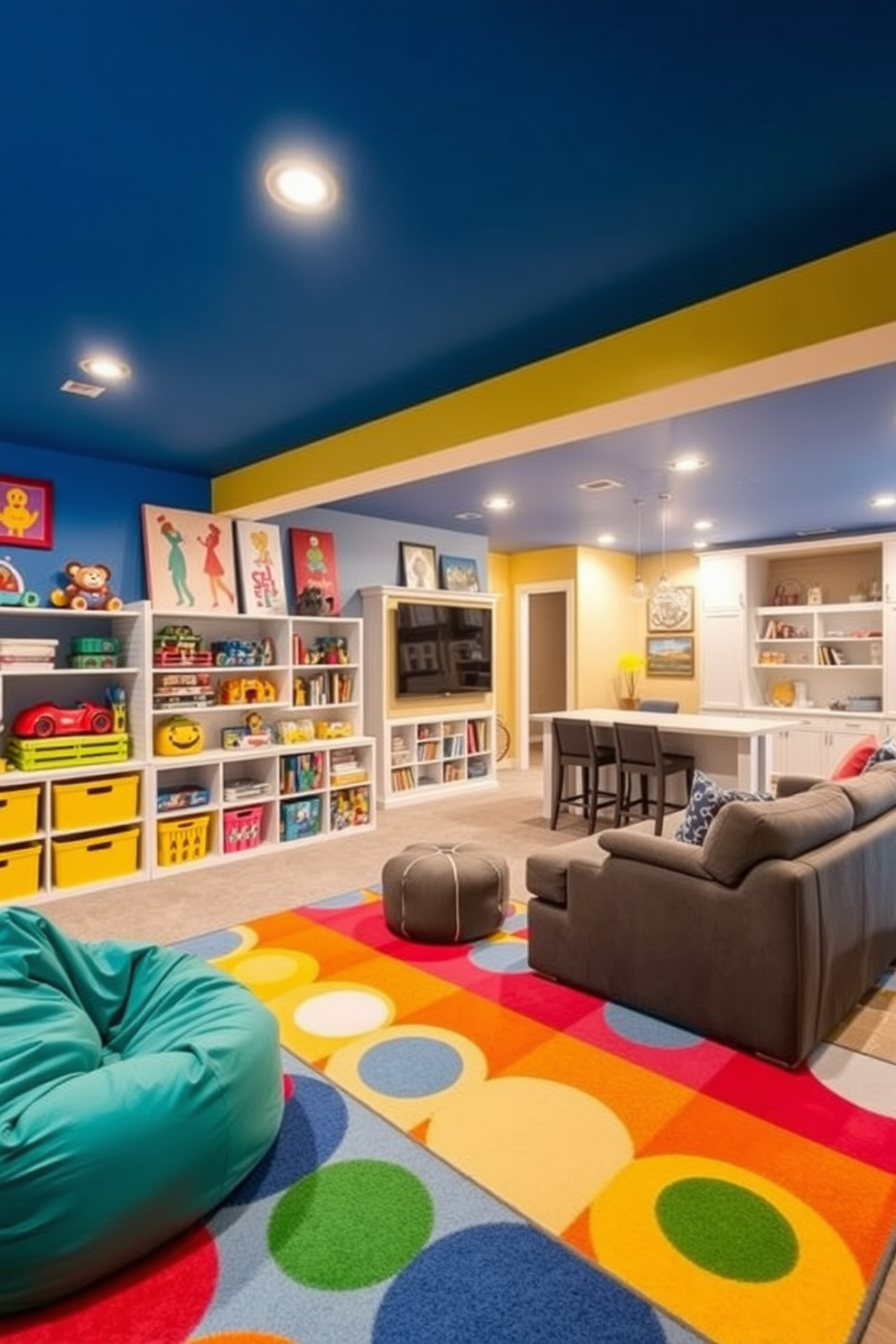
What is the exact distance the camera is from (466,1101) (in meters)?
2.29

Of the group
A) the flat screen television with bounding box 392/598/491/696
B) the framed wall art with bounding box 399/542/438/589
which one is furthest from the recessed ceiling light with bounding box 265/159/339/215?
the framed wall art with bounding box 399/542/438/589

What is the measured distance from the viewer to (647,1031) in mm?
2721

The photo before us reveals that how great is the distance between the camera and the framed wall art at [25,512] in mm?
4465

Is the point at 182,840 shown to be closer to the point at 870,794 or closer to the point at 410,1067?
the point at 410,1067

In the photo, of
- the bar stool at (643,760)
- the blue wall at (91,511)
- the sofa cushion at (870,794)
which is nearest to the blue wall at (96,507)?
the blue wall at (91,511)

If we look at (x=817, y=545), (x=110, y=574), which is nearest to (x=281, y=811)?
(x=110, y=574)

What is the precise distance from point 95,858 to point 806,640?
694 cm

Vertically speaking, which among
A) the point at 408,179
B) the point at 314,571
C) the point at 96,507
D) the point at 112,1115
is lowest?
the point at 112,1115

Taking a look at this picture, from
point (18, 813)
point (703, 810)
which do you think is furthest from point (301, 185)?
point (18, 813)

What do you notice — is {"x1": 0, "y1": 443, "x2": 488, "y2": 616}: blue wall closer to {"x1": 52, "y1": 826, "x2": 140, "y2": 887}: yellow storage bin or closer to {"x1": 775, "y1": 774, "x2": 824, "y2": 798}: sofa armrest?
{"x1": 52, "y1": 826, "x2": 140, "y2": 887}: yellow storage bin

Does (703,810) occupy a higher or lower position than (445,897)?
higher

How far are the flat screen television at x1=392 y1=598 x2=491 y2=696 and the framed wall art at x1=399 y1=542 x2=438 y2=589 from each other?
226mm

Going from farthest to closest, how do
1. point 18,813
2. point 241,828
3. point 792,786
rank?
point 241,828
point 18,813
point 792,786

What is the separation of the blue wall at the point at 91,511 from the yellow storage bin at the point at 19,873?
1.49m
